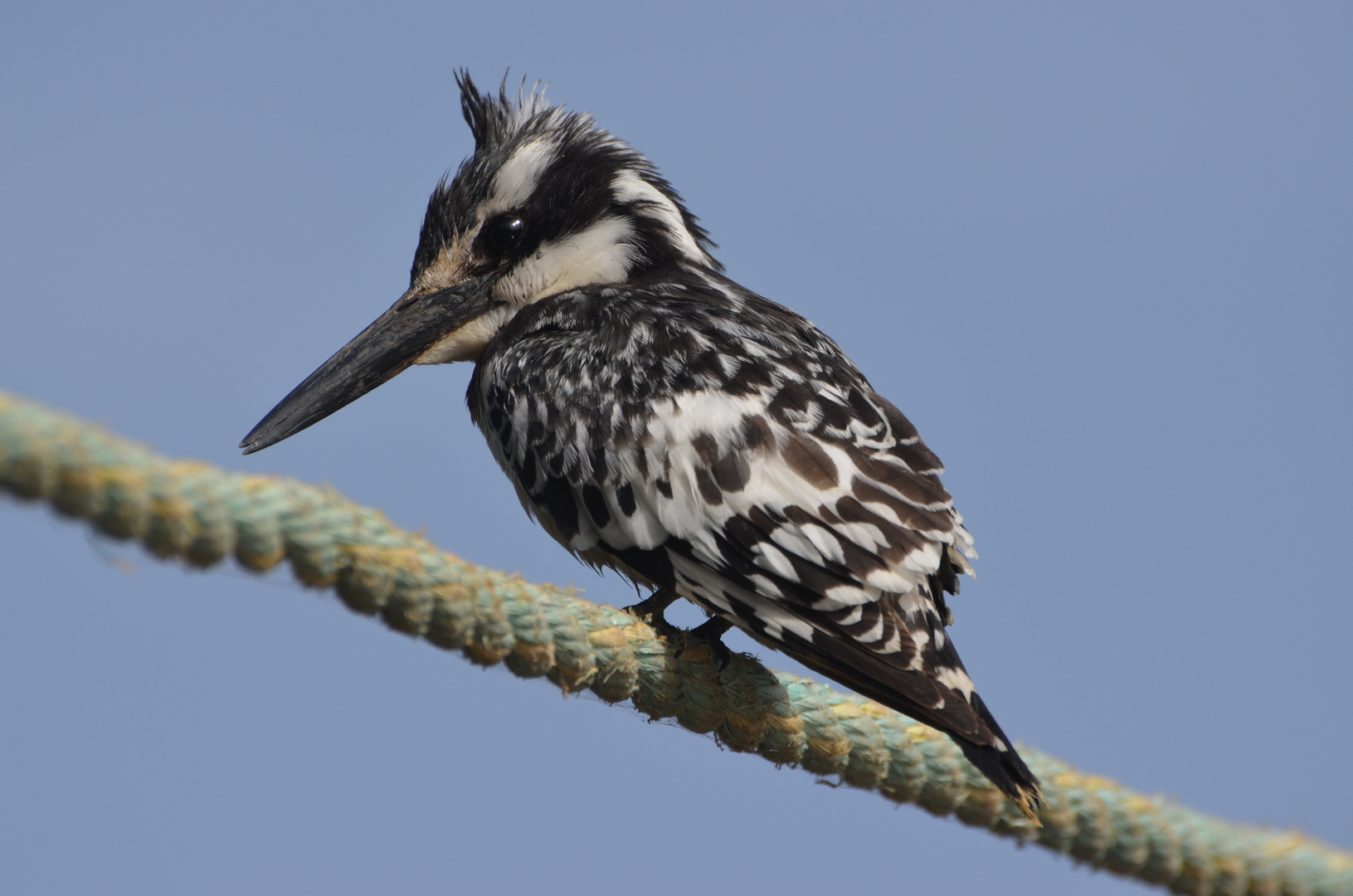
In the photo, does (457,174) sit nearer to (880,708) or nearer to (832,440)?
(832,440)

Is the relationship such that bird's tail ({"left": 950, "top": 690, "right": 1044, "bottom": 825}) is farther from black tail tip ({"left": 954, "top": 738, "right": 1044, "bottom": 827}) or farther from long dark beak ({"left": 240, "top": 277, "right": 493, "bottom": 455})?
long dark beak ({"left": 240, "top": 277, "right": 493, "bottom": 455})

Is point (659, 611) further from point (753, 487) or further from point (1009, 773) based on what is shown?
point (1009, 773)

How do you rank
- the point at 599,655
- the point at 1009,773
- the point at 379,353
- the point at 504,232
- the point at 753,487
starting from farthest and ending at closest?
the point at 504,232, the point at 379,353, the point at 753,487, the point at 1009,773, the point at 599,655

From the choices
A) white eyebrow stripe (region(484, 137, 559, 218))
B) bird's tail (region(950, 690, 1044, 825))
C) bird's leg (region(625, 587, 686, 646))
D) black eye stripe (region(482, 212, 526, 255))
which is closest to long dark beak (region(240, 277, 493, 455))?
black eye stripe (region(482, 212, 526, 255))

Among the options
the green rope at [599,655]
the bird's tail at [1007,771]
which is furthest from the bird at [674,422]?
the green rope at [599,655]

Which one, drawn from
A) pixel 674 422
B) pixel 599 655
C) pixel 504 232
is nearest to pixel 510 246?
pixel 504 232

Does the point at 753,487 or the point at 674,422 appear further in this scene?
the point at 674,422
